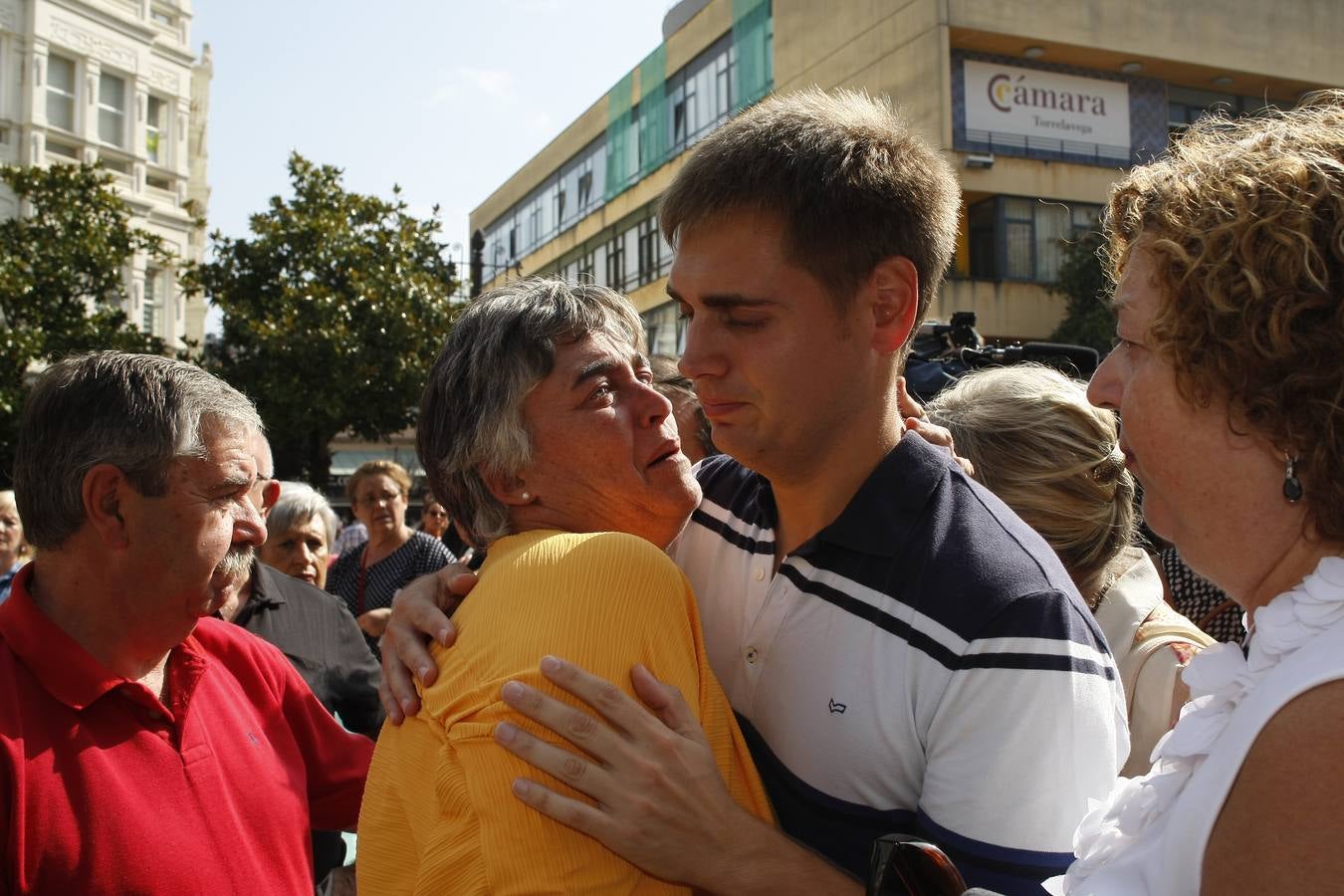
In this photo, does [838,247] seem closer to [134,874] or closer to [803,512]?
[803,512]

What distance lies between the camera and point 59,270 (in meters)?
18.2

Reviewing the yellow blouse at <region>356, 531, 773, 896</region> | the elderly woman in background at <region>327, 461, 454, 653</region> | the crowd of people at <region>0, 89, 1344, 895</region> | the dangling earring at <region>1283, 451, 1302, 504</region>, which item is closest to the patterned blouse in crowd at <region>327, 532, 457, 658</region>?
the elderly woman in background at <region>327, 461, 454, 653</region>

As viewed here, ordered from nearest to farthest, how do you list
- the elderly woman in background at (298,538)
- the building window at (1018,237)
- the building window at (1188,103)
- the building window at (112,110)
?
the elderly woman in background at (298,538)
the building window at (1018,237)
the building window at (1188,103)
the building window at (112,110)

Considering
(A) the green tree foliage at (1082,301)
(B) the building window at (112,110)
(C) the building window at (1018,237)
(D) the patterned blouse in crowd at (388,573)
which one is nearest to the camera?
(D) the patterned blouse in crowd at (388,573)

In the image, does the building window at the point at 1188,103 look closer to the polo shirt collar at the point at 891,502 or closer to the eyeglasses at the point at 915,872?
the polo shirt collar at the point at 891,502

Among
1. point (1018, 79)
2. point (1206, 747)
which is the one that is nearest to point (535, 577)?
point (1206, 747)

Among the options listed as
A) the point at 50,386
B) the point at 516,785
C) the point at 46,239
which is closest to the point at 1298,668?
the point at 516,785

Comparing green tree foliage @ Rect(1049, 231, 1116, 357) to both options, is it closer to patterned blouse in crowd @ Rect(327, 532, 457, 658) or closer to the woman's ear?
patterned blouse in crowd @ Rect(327, 532, 457, 658)

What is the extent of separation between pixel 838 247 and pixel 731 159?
25 centimetres

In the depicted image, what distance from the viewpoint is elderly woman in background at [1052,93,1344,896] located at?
1103 mm

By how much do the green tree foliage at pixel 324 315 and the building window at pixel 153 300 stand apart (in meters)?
12.6

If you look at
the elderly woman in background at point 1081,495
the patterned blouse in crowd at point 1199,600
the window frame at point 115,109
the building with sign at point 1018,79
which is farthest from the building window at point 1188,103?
the window frame at point 115,109

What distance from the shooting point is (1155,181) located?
4.72ft

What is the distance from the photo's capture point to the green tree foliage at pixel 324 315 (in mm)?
18297
